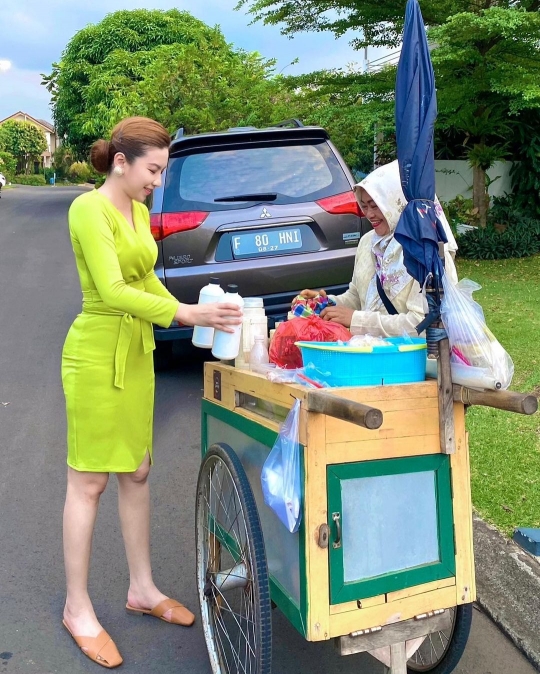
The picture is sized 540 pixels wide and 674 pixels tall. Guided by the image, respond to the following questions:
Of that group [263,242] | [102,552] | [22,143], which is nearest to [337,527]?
[102,552]

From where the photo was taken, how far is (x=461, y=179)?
14828 mm

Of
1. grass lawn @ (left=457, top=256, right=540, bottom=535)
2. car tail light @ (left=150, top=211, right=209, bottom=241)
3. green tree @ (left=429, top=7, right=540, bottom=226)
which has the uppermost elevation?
green tree @ (left=429, top=7, right=540, bottom=226)

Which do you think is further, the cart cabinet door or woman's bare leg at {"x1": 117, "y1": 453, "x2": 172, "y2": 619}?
woman's bare leg at {"x1": 117, "y1": 453, "x2": 172, "y2": 619}

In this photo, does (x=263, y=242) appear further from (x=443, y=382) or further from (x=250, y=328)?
(x=443, y=382)

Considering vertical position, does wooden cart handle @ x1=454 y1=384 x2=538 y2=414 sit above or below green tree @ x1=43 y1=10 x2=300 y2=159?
below

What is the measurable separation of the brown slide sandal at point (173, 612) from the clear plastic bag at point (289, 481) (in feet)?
3.95

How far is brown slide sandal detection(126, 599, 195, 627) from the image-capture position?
3.02 metres

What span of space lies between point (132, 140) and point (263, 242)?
8.90ft

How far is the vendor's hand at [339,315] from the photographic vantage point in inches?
112

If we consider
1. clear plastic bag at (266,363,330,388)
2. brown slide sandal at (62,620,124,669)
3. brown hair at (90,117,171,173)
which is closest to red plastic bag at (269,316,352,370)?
clear plastic bag at (266,363,330,388)

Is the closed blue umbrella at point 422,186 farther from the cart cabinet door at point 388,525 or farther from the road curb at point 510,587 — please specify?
the road curb at point 510,587

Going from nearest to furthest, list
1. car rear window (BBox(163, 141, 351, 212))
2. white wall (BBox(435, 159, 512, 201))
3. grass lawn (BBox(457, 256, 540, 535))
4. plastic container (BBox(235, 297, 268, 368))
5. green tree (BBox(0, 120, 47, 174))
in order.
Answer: plastic container (BBox(235, 297, 268, 368)) < grass lawn (BBox(457, 256, 540, 535)) < car rear window (BBox(163, 141, 351, 212)) < white wall (BBox(435, 159, 512, 201)) < green tree (BBox(0, 120, 47, 174))

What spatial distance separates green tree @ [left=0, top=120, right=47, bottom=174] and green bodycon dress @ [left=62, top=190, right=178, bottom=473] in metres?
89.2

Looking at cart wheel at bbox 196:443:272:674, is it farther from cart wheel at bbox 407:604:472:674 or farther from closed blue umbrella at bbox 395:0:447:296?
closed blue umbrella at bbox 395:0:447:296
